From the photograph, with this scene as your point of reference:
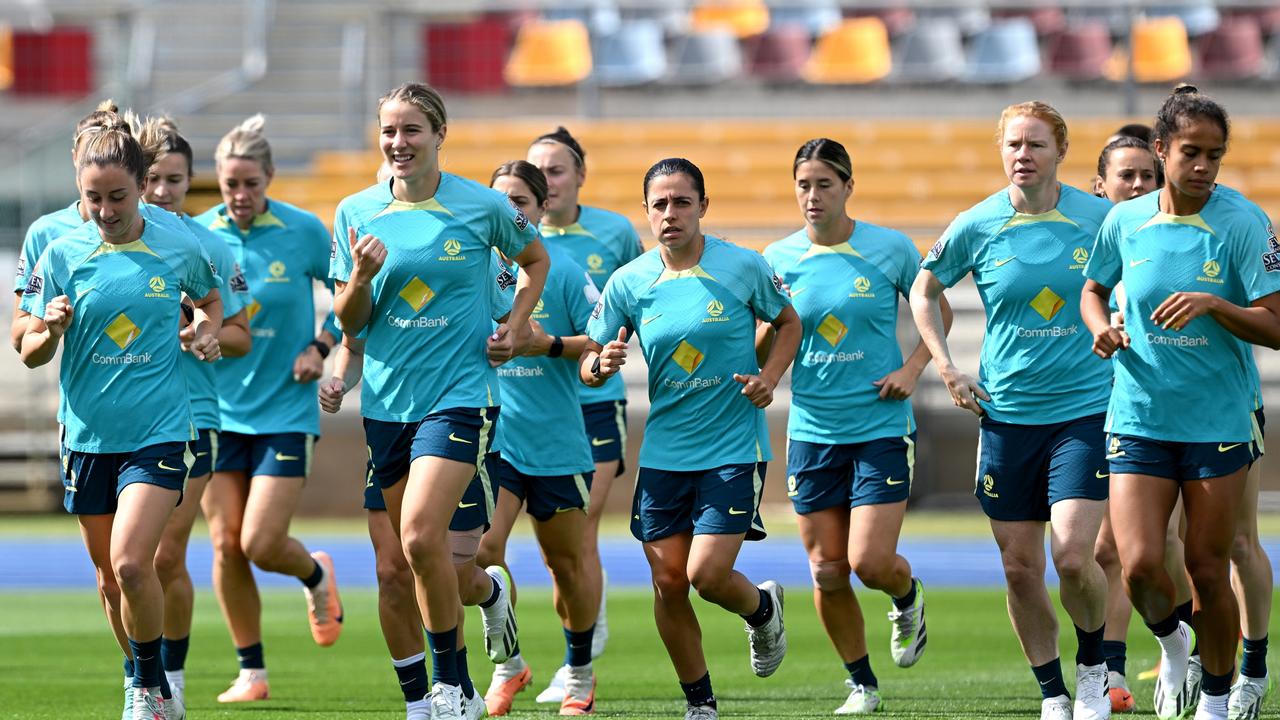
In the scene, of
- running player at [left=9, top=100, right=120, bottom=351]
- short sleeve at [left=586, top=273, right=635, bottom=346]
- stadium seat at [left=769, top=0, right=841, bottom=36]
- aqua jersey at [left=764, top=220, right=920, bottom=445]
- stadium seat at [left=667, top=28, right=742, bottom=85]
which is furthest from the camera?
stadium seat at [left=769, top=0, right=841, bottom=36]

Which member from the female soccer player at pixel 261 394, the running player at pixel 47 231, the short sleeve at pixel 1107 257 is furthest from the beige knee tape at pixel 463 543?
the short sleeve at pixel 1107 257

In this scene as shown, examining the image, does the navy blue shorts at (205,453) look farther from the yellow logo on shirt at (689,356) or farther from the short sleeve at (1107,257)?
the short sleeve at (1107,257)

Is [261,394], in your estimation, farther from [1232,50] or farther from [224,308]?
[1232,50]

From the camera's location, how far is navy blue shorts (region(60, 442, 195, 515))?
6.75 m

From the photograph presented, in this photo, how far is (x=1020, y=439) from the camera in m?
7.15

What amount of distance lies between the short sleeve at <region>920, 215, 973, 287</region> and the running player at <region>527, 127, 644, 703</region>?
214cm

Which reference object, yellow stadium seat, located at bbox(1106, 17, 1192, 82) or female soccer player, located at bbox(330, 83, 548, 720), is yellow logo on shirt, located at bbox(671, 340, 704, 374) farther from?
yellow stadium seat, located at bbox(1106, 17, 1192, 82)

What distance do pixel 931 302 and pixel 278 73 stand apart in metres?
18.3

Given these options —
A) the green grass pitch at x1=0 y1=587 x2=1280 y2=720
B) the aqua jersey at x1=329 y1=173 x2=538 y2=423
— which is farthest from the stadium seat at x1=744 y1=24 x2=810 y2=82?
the aqua jersey at x1=329 y1=173 x2=538 y2=423

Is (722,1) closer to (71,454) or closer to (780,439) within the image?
(780,439)

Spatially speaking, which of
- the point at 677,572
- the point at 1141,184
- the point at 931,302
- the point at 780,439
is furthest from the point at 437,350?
the point at 780,439

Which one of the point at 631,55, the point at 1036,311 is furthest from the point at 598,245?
the point at 631,55

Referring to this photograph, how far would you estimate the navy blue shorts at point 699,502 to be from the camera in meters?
6.92

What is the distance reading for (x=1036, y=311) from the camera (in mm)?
7188
